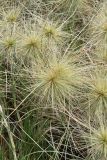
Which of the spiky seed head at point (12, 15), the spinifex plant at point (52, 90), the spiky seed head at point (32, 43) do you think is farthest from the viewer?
the spiky seed head at point (12, 15)

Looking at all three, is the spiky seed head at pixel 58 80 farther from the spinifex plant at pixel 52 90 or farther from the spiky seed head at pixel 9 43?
the spiky seed head at pixel 9 43

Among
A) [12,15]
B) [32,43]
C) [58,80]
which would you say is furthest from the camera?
[12,15]

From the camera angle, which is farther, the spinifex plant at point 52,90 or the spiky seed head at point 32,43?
the spiky seed head at point 32,43

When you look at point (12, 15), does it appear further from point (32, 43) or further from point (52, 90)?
point (52, 90)

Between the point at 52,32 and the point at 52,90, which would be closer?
the point at 52,90

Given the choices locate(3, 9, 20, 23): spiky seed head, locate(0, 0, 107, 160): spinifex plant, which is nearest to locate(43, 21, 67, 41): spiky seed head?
locate(0, 0, 107, 160): spinifex plant

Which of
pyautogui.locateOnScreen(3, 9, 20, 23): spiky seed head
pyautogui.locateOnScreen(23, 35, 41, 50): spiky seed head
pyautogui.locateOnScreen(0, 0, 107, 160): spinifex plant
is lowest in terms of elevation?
pyautogui.locateOnScreen(0, 0, 107, 160): spinifex plant

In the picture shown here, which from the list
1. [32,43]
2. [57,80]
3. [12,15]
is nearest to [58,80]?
[57,80]

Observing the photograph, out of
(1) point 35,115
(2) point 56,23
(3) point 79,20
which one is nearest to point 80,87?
(1) point 35,115

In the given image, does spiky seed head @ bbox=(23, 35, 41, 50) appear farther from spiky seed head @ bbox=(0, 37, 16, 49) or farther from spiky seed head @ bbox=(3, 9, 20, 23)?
spiky seed head @ bbox=(3, 9, 20, 23)

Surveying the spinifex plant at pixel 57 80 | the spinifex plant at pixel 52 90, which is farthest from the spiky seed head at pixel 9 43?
the spinifex plant at pixel 57 80

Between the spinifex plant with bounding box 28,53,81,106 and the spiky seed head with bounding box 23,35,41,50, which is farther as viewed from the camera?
the spiky seed head with bounding box 23,35,41,50
